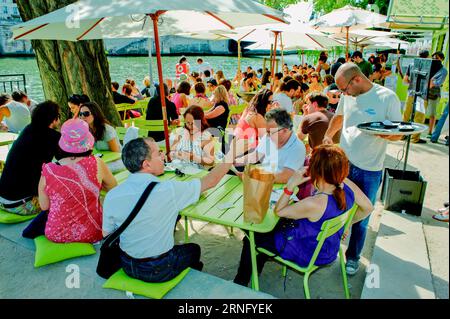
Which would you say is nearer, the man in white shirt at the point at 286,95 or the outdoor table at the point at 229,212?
the outdoor table at the point at 229,212

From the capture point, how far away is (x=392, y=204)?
4.34m

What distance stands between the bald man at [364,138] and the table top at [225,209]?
1.13 metres

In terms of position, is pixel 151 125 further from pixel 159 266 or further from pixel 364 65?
pixel 364 65

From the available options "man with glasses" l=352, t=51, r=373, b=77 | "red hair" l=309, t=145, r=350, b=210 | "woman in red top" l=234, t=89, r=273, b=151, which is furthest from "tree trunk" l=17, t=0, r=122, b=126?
"man with glasses" l=352, t=51, r=373, b=77

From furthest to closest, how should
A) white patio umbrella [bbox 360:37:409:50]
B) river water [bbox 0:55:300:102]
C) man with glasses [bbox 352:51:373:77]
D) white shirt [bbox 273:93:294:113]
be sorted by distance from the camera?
river water [bbox 0:55:300:102]
white patio umbrella [bbox 360:37:409:50]
man with glasses [bbox 352:51:373:77]
white shirt [bbox 273:93:294:113]

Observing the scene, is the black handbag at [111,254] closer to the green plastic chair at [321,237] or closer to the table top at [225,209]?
the table top at [225,209]

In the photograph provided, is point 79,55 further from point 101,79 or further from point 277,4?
point 277,4

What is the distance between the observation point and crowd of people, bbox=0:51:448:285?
231 centimetres

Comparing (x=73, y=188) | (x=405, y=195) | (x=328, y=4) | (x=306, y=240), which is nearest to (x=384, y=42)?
(x=328, y=4)

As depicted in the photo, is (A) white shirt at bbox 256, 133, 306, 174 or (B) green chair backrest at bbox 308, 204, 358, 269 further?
(A) white shirt at bbox 256, 133, 306, 174

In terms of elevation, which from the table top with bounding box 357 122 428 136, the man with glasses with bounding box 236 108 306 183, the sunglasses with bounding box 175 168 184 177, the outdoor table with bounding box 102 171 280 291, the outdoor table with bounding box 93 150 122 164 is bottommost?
the outdoor table with bounding box 102 171 280 291

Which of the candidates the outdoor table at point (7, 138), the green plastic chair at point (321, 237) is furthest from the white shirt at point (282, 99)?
the outdoor table at point (7, 138)

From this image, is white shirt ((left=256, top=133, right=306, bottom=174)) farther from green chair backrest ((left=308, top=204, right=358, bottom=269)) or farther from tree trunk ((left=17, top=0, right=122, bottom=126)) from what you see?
tree trunk ((left=17, top=0, right=122, bottom=126))

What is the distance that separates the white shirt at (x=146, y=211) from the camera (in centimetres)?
220
